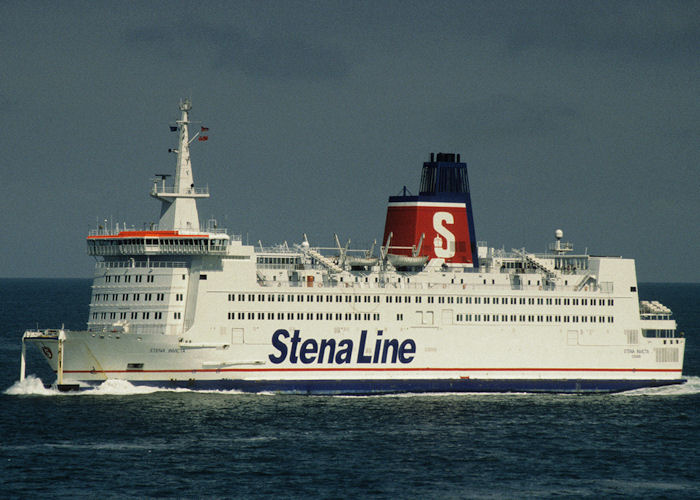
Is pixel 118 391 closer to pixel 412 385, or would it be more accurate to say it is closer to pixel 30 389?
pixel 30 389

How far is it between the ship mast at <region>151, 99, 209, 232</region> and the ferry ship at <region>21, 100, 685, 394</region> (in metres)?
0.06

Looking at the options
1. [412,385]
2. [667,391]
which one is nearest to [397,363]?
[412,385]

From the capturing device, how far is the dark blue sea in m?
29.3

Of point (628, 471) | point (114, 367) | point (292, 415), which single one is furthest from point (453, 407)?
A: point (114, 367)

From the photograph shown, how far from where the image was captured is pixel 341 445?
33.9 m

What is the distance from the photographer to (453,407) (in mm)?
41156

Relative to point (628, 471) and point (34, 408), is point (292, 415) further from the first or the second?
point (628, 471)

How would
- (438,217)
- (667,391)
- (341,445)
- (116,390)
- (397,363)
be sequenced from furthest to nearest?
(438,217), (667,391), (397,363), (116,390), (341,445)

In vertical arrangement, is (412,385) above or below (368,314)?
below

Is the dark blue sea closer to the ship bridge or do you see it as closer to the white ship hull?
the white ship hull

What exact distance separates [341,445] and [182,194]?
1425 cm

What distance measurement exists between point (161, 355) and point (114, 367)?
6.19 feet

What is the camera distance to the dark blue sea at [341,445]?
29344 mm

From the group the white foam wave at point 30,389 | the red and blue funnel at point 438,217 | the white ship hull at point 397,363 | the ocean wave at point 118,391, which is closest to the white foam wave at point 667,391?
the ocean wave at point 118,391
